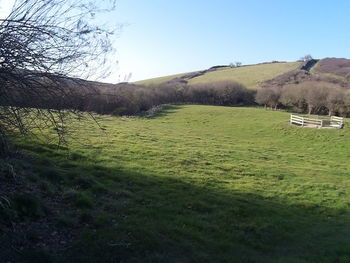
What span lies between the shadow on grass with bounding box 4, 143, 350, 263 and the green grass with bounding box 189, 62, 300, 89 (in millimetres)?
83256

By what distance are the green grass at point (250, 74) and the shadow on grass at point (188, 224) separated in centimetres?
8326

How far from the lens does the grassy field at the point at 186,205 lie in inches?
308

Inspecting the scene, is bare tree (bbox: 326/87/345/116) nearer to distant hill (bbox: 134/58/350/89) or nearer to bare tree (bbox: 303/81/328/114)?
bare tree (bbox: 303/81/328/114)

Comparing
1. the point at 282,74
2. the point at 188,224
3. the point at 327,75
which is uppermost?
the point at 282,74

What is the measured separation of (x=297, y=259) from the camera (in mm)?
8406

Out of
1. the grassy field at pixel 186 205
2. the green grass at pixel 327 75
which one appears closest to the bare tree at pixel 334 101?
the green grass at pixel 327 75

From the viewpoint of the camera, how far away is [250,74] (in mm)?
110875

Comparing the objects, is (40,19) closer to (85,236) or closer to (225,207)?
(85,236)

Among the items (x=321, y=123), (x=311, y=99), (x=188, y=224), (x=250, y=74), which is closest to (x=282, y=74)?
(x=250, y=74)

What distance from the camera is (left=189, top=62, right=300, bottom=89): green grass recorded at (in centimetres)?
10077

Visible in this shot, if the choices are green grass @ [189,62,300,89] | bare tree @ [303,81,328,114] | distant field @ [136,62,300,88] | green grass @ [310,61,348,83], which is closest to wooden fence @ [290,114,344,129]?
bare tree @ [303,81,328,114]

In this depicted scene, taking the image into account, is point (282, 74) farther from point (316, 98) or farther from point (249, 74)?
point (316, 98)

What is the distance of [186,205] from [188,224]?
144cm

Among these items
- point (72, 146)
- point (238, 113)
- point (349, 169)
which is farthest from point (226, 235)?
point (238, 113)
